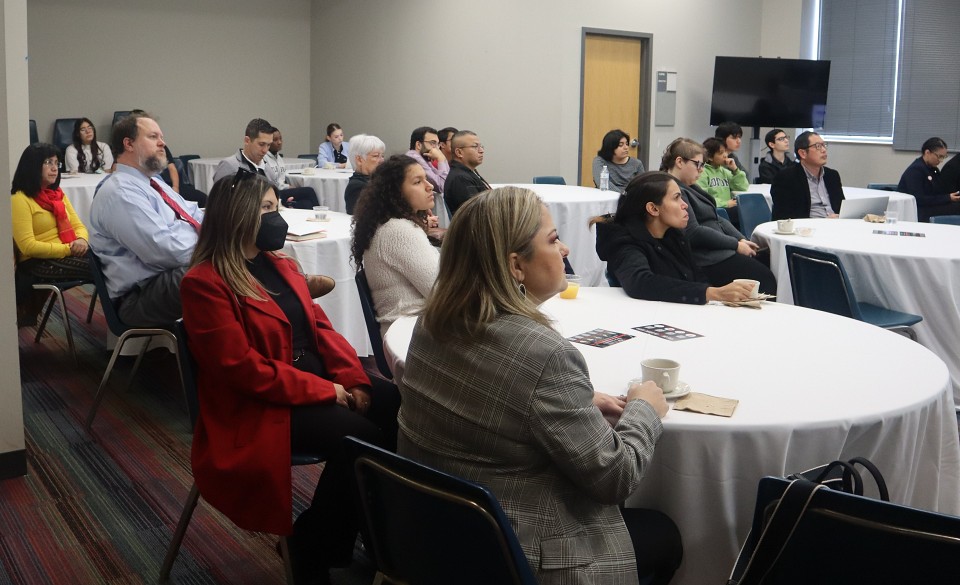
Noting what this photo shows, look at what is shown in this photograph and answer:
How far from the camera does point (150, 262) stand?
159 inches

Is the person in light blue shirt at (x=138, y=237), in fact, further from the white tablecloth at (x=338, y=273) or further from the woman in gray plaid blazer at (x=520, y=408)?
the woman in gray plaid blazer at (x=520, y=408)

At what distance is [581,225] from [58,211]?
11.8 ft

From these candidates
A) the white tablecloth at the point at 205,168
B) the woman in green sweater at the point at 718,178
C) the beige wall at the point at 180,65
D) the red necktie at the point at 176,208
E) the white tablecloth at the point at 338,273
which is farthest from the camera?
the beige wall at the point at 180,65

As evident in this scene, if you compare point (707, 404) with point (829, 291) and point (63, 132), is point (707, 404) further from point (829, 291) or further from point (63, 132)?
point (63, 132)

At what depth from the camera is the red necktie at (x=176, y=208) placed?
425 centimetres

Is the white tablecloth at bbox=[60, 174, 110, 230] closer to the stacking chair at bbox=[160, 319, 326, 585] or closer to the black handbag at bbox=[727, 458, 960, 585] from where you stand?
the stacking chair at bbox=[160, 319, 326, 585]

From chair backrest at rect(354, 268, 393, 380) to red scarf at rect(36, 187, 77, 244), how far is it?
253 cm

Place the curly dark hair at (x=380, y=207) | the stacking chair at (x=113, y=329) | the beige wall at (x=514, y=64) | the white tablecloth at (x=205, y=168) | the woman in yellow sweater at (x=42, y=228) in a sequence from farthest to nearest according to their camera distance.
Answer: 1. the beige wall at (x=514, y=64)
2. the white tablecloth at (x=205, y=168)
3. the woman in yellow sweater at (x=42, y=228)
4. the stacking chair at (x=113, y=329)
5. the curly dark hair at (x=380, y=207)

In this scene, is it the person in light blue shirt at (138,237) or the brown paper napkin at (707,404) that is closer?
the brown paper napkin at (707,404)

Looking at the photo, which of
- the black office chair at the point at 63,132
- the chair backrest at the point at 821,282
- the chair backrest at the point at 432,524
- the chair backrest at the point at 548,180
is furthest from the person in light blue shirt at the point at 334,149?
the chair backrest at the point at 432,524

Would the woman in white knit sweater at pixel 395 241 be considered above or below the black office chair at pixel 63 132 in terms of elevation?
below

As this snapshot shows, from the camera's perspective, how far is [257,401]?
258cm

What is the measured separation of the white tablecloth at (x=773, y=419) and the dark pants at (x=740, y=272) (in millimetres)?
2240

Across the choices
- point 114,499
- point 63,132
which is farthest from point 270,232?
point 63,132
